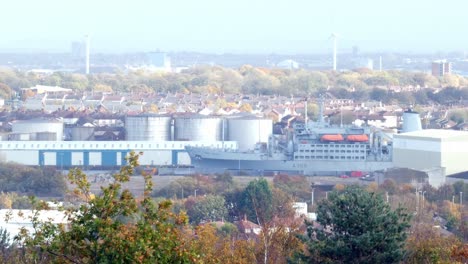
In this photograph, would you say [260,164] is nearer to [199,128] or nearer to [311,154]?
[311,154]

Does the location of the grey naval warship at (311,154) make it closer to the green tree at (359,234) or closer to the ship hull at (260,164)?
the ship hull at (260,164)

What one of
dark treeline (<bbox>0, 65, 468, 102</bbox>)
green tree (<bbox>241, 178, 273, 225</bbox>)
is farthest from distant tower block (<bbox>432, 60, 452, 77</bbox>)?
green tree (<bbox>241, 178, 273, 225</bbox>)

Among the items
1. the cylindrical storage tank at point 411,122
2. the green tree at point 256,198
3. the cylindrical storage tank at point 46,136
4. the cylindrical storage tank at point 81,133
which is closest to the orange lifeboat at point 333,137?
the cylindrical storage tank at point 411,122

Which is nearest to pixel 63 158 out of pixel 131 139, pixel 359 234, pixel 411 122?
pixel 131 139

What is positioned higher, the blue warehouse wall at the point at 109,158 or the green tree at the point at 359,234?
the green tree at the point at 359,234

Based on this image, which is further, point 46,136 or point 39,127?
point 39,127

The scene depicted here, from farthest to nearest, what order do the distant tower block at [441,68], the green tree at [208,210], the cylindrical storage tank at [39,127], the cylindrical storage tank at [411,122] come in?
the distant tower block at [441,68] < the cylindrical storage tank at [39,127] < the cylindrical storage tank at [411,122] < the green tree at [208,210]
